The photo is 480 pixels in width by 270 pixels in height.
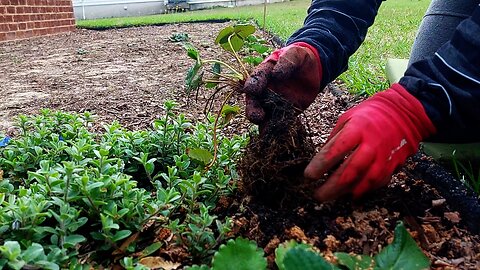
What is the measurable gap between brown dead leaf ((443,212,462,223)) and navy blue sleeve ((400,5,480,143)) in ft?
0.73

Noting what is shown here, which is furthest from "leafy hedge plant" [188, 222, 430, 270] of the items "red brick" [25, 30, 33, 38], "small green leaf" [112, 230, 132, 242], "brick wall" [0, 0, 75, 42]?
"red brick" [25, 30, 33, 38]

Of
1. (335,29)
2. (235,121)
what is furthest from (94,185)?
(235,121)

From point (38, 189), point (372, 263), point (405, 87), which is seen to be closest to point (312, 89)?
point (405, 87)

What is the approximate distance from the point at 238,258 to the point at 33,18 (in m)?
7.89

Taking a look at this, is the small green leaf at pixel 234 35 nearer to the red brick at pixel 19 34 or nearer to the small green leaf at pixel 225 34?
the small green leaf at pixel 225 34

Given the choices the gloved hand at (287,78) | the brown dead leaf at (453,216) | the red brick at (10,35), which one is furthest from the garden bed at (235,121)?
the red brick at (10,35)

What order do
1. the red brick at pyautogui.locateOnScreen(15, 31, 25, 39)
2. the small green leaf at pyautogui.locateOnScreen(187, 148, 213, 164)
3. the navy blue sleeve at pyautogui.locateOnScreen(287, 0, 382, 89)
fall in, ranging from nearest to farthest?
the small green leaf at pyautogui.locateOnScreen(187, 148, 213, 164) → the navy blue sleeve at pyautogui.locateOnScreen(287, 0, 382, 89) → the red brick at pyautogui.locateOnScreen(15, 31, 25, 39)

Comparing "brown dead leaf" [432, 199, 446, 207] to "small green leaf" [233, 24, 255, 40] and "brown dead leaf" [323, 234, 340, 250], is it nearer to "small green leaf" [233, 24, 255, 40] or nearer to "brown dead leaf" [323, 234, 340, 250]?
"brown dead leaf" [323, 234, 340, 250]

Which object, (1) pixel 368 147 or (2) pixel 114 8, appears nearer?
(1) pixel 368 147

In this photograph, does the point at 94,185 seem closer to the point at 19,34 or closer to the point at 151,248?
the point at 151,248

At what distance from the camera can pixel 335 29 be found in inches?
70.2

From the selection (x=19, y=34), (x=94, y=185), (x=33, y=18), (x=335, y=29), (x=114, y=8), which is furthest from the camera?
(x=114, y=8)

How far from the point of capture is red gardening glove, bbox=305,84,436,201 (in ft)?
3.87

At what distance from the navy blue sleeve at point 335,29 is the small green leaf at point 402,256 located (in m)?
0.83
